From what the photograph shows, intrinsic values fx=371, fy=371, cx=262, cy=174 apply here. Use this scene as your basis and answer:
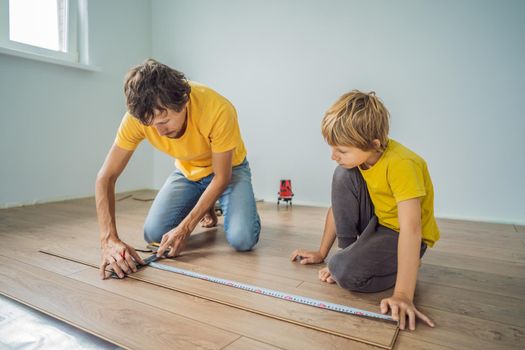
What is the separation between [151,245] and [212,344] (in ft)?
3.24

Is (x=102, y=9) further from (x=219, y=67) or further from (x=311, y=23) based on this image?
(x=311, y=23)

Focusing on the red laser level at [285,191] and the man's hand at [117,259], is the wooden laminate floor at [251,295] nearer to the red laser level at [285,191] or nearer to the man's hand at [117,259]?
the man's hand at [117,259]

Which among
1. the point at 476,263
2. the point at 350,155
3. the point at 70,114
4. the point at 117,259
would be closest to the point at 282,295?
the point at 350,155

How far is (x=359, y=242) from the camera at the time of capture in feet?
4.18

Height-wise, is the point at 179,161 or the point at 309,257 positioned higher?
the point at 179,161

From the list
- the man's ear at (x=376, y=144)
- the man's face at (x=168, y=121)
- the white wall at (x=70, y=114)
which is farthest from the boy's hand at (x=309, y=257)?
the white wall at (x=70, y=114)

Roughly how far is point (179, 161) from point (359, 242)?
107cm

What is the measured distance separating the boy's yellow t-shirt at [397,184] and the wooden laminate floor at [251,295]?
0.26 m

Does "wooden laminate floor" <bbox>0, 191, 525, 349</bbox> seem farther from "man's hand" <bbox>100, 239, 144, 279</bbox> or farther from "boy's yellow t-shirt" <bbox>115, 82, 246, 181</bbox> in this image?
"boy's yellow t-shirt" <bbox>115, 82, 246, 181</bbox>

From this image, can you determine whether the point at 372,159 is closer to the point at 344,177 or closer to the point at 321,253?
Result: the point at 344,177

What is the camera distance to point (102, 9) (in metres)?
3.29

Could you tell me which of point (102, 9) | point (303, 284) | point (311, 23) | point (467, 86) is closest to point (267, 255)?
point (303, 284)

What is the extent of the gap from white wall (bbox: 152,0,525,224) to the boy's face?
172 centimetres

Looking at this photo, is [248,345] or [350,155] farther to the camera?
[350,155]
